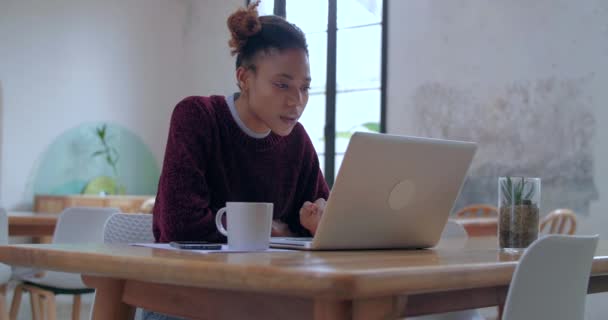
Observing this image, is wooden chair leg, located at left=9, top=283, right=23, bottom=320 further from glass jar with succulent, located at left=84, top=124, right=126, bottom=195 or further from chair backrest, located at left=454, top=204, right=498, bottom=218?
glass jar with succulent, located at left=84, top=124, right=126, bottom=195

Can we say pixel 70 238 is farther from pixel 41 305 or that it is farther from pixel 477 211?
pixel 477 211

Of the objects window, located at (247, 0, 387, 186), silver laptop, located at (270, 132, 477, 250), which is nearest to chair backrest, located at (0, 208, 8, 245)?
silver laptop, located at (270, 132, 477, 250)

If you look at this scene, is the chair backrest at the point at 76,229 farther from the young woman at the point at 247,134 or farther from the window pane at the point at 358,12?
the window pane at the point at 358,12

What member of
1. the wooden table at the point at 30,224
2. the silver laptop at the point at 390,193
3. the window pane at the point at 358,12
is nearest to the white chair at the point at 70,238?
the wooden table at the point at 30,224

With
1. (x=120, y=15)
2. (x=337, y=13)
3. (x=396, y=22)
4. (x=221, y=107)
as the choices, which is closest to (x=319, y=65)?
(x=337, y=13)

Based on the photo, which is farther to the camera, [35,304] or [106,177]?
[106,177]

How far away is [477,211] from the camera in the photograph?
18.5ft

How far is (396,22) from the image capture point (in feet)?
21.1

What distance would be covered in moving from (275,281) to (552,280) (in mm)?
430

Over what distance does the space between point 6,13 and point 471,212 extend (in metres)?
4.23

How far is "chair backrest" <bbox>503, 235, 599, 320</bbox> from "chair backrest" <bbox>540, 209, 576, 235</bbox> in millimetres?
3643

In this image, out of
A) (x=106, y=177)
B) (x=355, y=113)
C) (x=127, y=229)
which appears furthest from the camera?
(x=106, y=177)

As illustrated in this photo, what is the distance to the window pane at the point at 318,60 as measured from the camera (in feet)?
23.4

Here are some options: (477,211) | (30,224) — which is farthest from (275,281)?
(477,211)
